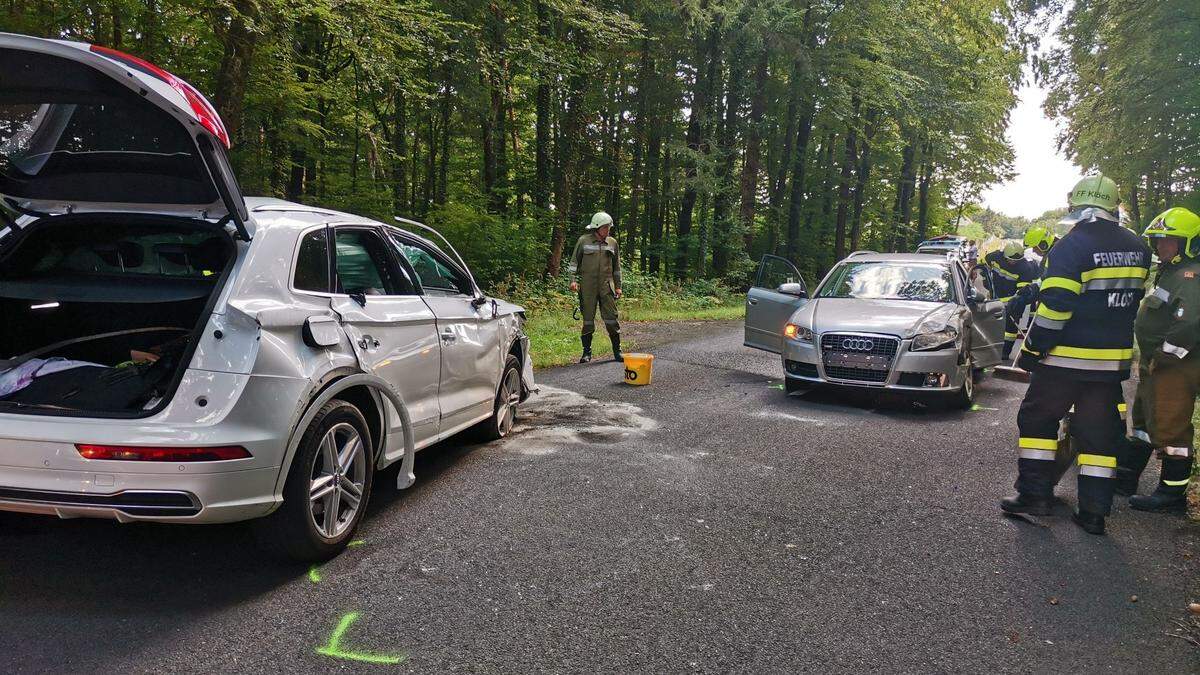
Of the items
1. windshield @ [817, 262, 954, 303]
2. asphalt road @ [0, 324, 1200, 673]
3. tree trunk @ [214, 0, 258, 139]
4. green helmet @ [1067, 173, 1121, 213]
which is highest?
tree trunk @ [214, 0, 258, 139]

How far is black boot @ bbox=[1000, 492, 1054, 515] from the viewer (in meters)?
4.81

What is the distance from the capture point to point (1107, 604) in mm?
3594

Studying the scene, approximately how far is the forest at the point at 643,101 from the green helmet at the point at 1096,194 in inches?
331

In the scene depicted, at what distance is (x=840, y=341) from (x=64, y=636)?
692 cm

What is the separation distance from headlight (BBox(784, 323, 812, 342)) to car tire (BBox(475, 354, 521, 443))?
3.27 m

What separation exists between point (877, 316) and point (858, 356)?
581 millimetres

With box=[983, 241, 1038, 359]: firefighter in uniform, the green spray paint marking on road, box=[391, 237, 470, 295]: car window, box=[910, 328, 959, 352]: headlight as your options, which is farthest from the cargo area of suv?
box=[983, 241, 1038, 359]: firefighter in uniform

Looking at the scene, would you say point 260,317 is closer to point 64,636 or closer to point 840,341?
point 64,636

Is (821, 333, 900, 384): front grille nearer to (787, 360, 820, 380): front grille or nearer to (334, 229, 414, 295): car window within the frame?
(787, 360, 820, 380): front grille

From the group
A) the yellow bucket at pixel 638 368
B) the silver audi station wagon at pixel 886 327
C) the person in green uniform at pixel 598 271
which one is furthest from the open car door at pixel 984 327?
the person in green uniform at pixel 598 271

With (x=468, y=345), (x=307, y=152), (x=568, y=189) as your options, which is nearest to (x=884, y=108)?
(x=568, y=189)

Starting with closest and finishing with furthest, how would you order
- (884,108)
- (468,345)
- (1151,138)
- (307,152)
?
(468,345) < (307,152) < (1151,138) < (884,108)

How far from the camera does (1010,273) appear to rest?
1163 centimetres

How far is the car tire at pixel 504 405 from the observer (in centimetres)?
620
